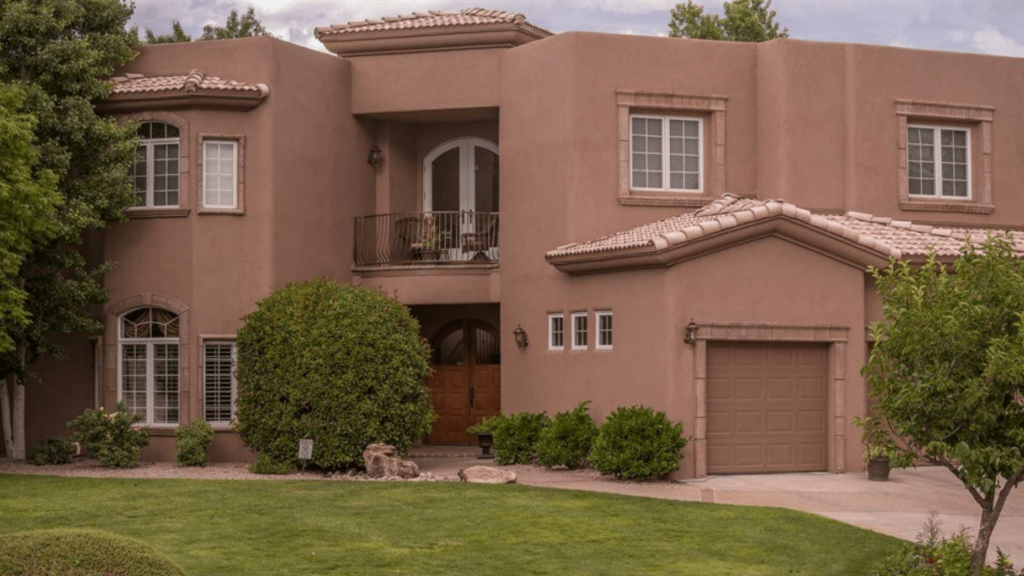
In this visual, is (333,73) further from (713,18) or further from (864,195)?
(713,18)

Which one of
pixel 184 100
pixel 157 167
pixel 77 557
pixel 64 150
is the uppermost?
pixel 184 100

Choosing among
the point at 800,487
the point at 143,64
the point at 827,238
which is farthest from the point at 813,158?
the point at 143,64

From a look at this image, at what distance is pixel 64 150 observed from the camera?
2261 cm

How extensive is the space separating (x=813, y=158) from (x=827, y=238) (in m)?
3.25

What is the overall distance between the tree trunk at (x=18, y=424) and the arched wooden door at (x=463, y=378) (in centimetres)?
738

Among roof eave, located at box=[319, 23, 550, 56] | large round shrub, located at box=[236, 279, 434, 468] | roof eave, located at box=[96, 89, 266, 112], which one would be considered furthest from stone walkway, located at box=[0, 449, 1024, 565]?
roof eave, located at box=[319, 23, 550, 56]

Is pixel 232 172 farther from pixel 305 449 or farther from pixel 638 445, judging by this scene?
pixel 638 445

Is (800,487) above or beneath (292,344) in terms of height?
beneath

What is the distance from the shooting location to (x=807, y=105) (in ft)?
78.5

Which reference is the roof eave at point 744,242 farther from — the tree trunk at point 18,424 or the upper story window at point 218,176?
the tree trunk at point 18,424

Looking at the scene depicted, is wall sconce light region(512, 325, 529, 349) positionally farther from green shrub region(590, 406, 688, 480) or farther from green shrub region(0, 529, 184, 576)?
green shrub region(0, 529, 184, 576)

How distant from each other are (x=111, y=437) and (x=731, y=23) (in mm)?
27454

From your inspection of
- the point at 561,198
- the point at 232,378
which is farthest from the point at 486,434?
the point at 232,378

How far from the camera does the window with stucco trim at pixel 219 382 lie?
23.5 meters
